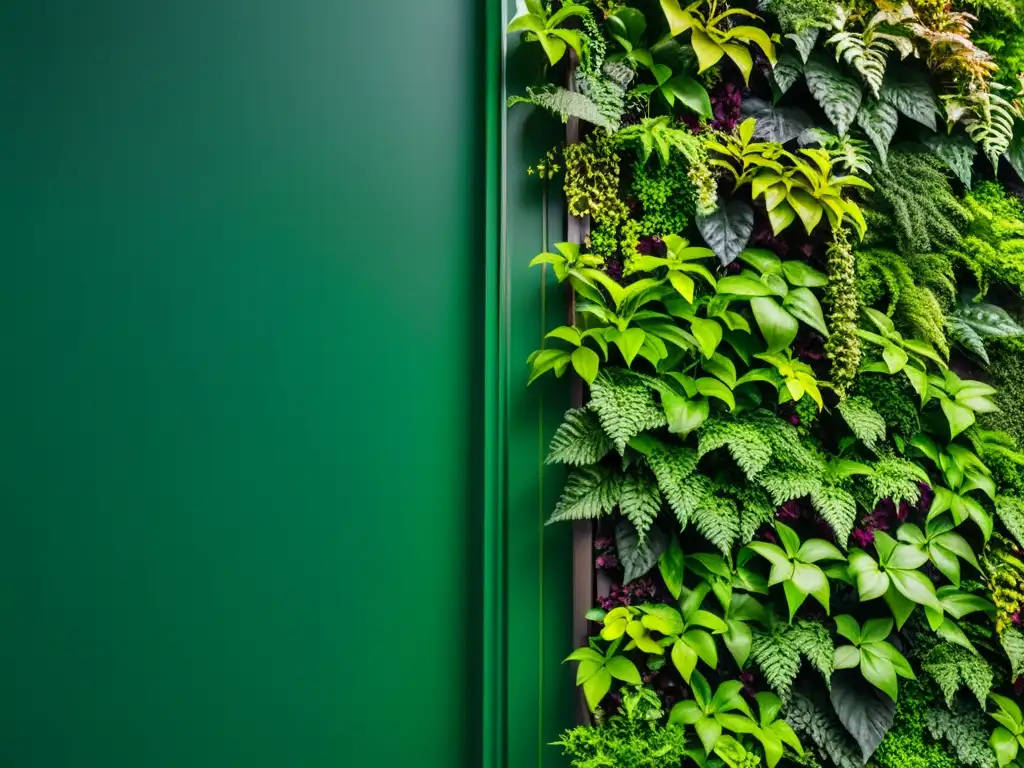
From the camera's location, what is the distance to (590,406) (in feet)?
3.77

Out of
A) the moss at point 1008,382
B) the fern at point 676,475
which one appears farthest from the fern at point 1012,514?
the fern at point 676,475

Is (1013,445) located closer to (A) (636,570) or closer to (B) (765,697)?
(B) (765,697)

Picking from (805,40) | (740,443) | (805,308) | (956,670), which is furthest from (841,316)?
(956,670)

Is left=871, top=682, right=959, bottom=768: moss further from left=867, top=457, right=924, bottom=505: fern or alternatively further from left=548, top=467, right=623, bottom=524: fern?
left=548, top=467, right=623, bottom=524: fern

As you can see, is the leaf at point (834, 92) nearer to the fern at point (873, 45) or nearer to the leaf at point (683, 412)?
the fern at point (873, 45)

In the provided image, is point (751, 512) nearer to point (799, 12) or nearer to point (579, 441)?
point (579, 441)

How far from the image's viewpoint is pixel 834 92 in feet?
4.39

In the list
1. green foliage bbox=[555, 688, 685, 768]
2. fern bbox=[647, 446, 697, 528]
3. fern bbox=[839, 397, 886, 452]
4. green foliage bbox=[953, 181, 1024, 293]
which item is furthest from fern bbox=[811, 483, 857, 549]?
green foliage bbox=[953, 181, 1024, 293]

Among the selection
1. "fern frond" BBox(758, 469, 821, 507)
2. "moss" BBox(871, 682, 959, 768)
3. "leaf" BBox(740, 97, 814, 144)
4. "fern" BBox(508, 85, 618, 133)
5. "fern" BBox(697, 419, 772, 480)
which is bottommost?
"moss" BBox(871, 682, 959, 768)

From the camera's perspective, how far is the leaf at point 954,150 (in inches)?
55.6

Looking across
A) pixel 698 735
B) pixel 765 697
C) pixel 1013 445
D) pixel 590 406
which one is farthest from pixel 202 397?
pixel 1013 445

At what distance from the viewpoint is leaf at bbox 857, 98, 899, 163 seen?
1349mm

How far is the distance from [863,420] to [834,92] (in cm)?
68

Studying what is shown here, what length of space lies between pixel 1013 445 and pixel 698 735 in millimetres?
947
